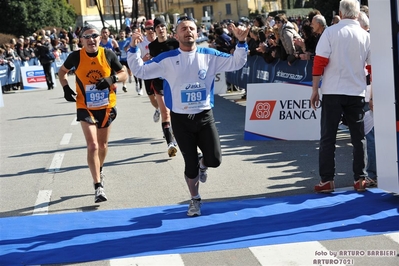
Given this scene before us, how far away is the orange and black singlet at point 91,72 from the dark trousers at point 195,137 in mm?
1472

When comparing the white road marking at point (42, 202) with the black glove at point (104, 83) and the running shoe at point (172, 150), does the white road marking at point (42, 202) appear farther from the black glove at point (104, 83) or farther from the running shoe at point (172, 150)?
the running shoe at point (172, 150)

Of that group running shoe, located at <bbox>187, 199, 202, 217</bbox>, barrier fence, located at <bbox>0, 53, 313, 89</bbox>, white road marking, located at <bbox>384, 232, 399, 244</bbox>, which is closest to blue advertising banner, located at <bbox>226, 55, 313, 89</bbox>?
barrier fence, located at <bbox>0, 53, 313, 89</bbox>

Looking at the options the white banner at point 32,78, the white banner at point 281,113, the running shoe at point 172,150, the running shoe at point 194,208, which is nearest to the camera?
the running shoe at point 194,208

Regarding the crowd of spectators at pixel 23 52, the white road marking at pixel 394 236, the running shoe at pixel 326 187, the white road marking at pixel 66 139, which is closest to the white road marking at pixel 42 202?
the running shoe at pixel 326 187

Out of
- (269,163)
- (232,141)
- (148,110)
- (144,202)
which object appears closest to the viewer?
(144,202)

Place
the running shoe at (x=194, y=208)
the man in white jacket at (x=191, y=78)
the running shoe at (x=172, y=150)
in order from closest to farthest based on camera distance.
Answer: the man in white jacket at (x=191, y=78) < the running shoe at (x=194, y=208) < the running shoe at (x=172, y=150)

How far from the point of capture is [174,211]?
26.8 ft

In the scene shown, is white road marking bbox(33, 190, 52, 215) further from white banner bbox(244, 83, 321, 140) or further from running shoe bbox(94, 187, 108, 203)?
white banner bbox(244, 83, 321, 140)

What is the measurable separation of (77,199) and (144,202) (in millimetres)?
931

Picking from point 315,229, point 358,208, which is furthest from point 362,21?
point 315,229

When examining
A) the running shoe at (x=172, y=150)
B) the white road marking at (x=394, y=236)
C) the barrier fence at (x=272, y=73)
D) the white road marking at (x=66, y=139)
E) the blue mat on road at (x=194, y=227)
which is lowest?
the white road marking at (x=394, y=236)

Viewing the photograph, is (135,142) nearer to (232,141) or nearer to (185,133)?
(232,141)

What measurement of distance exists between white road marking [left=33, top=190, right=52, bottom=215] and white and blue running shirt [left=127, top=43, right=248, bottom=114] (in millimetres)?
2067

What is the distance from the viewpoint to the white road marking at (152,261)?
20.8ft
